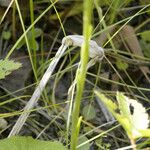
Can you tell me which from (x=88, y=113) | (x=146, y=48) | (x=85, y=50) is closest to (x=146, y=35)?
(x=146, y=48)

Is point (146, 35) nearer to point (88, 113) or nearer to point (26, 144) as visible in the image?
point (88, 113)

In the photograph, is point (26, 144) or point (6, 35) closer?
point (26, 144)

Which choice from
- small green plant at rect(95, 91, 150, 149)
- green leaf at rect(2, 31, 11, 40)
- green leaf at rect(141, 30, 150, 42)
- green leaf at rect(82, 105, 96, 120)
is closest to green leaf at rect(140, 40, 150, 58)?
green leaf at rect(141, 30, 150, 42)

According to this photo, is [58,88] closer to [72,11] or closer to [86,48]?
[72,11]

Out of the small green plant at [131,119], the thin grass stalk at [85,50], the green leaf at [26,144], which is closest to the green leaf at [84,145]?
the green leaf at [26,144]

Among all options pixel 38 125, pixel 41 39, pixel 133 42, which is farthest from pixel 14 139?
pixel 133 42

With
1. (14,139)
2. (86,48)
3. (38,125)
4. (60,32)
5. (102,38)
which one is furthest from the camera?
(60,32)

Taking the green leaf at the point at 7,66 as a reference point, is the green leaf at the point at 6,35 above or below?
above

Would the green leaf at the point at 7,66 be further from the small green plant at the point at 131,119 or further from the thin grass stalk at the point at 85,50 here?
the small green plant at the point at 131,119
